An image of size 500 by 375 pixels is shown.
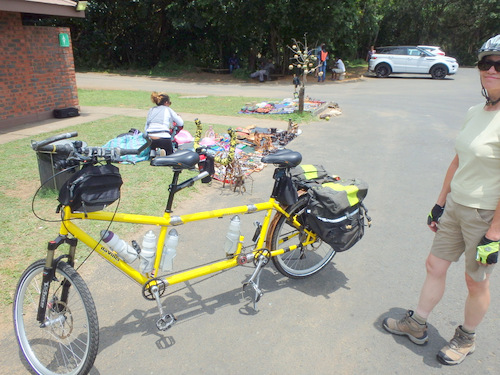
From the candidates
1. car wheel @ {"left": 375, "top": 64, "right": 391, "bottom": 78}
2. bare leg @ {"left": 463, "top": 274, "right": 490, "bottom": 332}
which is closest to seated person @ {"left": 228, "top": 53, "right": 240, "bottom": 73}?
car wheel @ {"left": 375, "top": 64, "right": 391, "bottom": 78}

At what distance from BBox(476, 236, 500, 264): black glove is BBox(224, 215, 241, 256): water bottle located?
1657mm

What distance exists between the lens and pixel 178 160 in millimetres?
2738

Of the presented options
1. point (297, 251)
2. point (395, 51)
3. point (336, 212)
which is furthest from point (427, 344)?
point (395, 51)

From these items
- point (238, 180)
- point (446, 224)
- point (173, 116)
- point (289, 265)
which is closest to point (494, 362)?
point (446, 224)

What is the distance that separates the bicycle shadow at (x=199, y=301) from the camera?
2994mm

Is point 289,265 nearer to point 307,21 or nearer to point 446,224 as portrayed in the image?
point 446,224

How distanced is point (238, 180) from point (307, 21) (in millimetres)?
17398

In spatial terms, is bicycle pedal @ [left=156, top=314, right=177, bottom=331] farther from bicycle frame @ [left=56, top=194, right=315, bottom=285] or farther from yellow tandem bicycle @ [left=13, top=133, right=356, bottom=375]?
bicycle frame @ [left=56, top=194, right=315, bottom=285]

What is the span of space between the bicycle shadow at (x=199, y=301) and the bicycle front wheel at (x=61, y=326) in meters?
0.24

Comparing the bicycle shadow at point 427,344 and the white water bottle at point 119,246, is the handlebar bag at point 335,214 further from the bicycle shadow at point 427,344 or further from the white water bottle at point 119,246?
the white water bottle at point 119,246

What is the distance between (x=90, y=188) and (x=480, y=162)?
7.86 feet

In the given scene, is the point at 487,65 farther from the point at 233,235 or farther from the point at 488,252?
the point at 233,235

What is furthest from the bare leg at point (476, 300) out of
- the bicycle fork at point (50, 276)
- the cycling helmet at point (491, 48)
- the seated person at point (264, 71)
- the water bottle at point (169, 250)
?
the seated person at point (264, 71)

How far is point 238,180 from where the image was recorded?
19.2 feet
